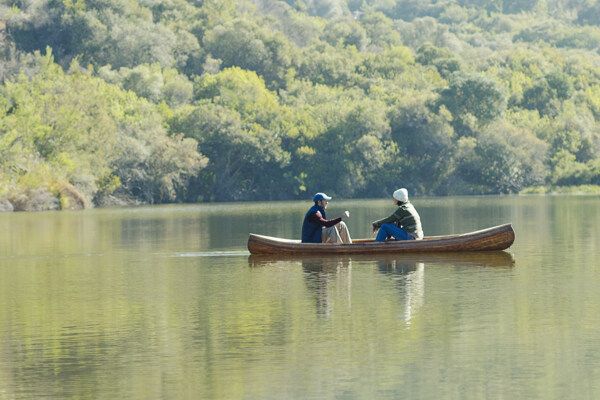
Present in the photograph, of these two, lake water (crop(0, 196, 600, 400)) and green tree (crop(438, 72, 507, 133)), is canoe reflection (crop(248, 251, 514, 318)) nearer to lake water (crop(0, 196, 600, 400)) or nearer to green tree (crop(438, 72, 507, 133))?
lake water (crop(0, 196, 600, 400))

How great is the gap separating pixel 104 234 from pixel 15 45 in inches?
3707

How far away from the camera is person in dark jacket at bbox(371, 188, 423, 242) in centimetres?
2772

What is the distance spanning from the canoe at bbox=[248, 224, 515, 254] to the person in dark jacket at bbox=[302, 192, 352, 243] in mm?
409

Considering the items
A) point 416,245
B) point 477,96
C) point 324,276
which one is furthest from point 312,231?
point 477,96

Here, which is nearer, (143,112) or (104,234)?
(104,234)

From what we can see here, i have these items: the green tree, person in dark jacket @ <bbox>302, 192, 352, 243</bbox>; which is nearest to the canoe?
person in dark jacket @ <bbox>302, 192, 352, 243</bbox>

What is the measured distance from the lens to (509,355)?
13.4m

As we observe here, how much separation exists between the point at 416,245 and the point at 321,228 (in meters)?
2.60

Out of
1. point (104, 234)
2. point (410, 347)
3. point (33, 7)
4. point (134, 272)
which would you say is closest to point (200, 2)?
point (33, 7)

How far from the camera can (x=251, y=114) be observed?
4267 inches

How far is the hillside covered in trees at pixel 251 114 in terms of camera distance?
84.8 meters

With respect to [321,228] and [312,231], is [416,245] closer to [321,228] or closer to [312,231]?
[321,228]

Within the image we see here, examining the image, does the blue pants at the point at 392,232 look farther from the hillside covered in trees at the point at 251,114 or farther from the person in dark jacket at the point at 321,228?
the hillside covered in trees at the point at 251,114

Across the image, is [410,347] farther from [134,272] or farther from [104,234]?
[104,234]
